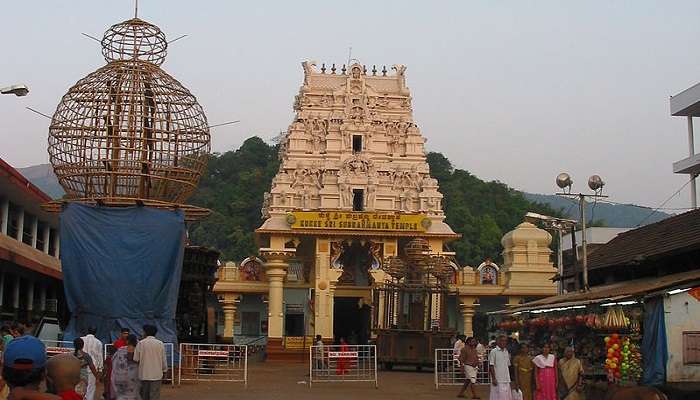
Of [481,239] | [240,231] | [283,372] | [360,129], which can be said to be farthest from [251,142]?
[283,372]

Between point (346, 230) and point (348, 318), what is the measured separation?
798 centimetres

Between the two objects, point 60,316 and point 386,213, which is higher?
point 386,213

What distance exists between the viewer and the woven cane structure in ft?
60.0

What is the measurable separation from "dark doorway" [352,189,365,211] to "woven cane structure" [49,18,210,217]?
20791 mm

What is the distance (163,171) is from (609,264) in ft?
36.3

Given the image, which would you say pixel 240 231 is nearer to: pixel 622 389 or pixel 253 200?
pixel 253 200

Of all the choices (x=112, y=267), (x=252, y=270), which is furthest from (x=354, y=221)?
(x=112, y=267)

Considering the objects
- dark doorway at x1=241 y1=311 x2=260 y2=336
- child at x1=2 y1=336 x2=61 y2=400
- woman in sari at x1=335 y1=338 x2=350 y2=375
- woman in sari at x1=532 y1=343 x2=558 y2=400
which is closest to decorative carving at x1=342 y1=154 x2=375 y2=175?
dark doorway at x1=241 y1=311 x2=260 y2=336

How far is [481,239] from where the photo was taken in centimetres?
6500

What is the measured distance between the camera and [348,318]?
44594mm

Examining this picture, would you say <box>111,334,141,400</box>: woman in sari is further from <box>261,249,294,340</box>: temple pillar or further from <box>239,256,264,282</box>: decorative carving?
<box>239,256,264,282</box>: decorative carving

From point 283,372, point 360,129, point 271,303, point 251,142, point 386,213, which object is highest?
point 251,142

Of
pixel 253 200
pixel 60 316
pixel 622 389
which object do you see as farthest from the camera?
pixel 253 200

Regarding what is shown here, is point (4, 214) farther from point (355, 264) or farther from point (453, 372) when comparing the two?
point (355, 264)
